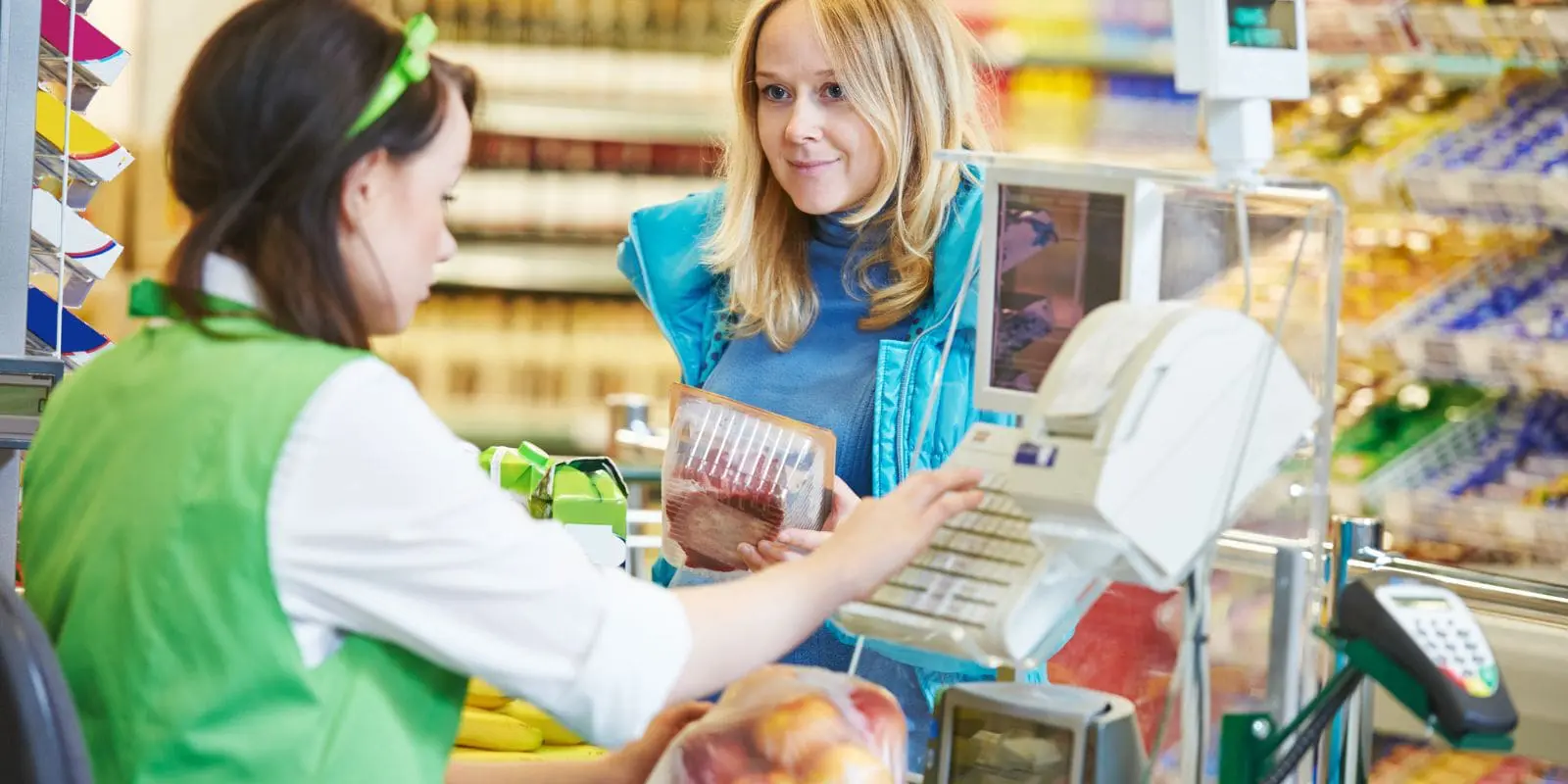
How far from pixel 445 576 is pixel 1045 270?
2.20 feet

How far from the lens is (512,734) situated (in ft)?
6.67

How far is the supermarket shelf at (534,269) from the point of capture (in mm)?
5324

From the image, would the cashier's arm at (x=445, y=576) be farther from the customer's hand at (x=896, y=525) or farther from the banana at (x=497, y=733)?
the banana at (x=497, y=733)

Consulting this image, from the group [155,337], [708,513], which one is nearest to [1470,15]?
[708,513]

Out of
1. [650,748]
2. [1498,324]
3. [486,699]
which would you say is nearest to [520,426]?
[1498,324]

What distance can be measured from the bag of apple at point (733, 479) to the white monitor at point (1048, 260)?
33 centimetres

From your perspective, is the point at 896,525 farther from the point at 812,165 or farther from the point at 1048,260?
the point at 812,165

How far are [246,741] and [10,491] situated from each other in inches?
48.9

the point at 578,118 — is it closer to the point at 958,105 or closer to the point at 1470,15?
the point at 1470,15

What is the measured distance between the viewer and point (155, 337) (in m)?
1.39

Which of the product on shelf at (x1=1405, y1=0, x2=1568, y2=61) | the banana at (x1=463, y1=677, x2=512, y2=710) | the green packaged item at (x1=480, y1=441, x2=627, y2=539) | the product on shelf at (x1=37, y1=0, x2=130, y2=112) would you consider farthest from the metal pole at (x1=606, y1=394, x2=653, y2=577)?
the product on shelf at (x1=1405, y1=0, x2=1568, y2=61)

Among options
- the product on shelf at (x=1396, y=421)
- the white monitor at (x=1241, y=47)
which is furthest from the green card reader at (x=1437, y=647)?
A: the product on shelf at (x=1396, y=421)

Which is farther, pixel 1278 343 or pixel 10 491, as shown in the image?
pixel 10 491

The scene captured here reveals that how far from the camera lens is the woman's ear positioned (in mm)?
1368
